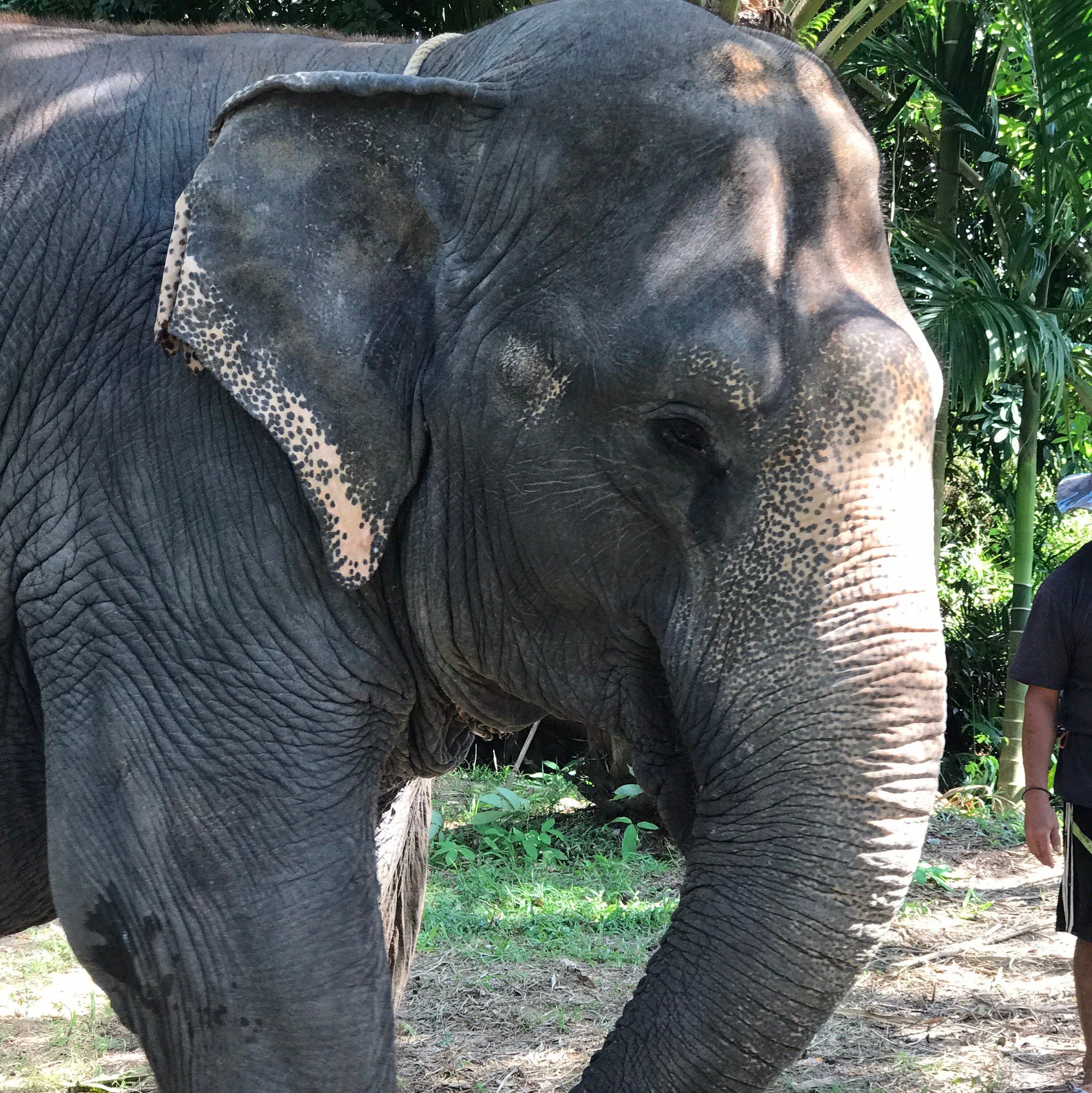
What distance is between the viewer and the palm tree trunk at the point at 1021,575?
7375mm

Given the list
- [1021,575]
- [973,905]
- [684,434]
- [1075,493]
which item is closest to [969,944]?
[973,905]

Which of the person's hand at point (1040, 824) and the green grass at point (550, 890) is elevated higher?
the person's hand at point (1040, 824)

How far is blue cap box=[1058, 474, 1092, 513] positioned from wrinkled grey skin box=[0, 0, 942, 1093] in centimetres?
235

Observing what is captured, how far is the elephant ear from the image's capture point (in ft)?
6.62

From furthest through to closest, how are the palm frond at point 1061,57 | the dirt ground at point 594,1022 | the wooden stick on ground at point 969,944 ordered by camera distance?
the palm frond at point 1061,57 → the wooden stick on ground at point 969,944 → the dirt ground at point 594,1022

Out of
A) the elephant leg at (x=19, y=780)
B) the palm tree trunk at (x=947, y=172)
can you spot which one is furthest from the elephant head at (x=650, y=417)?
the palm tree trunk at (x=947, y=172)

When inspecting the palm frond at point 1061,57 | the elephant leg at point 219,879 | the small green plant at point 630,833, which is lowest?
the small green plant at point 630,833

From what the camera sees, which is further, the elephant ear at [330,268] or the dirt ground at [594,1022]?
the dirt ground at [594,1022]

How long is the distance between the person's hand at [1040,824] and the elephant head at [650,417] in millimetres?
2325

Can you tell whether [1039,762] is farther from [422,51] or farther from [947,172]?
[947,172]

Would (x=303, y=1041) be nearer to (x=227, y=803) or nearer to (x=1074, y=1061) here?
(x=227, y=803)

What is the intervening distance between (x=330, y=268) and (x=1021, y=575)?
6358 mm

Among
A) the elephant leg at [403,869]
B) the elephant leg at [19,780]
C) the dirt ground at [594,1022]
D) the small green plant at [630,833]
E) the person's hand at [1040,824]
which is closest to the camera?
the elephant leg at [19,780]

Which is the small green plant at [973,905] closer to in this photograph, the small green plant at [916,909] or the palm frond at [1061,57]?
the small green plant at [916,909]
